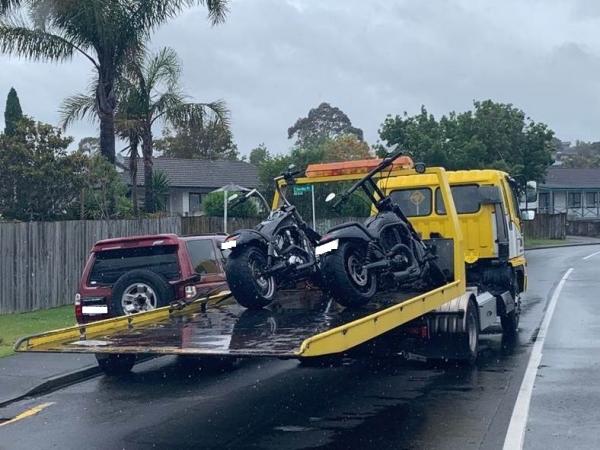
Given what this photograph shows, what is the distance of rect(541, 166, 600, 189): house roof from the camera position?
76438 millimetres

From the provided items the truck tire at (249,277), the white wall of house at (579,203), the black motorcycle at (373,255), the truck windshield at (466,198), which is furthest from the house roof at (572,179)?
the truck tire at (249,277)

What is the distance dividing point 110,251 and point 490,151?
37.6 meters

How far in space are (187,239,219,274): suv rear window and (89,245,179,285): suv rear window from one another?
485 mm

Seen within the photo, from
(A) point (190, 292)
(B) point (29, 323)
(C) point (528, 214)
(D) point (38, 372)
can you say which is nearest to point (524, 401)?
(A) point (190, 292)

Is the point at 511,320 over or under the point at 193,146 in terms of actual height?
under

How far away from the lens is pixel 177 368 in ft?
42.7

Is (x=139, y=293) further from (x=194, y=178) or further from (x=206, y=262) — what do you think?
(x=194, y=178)

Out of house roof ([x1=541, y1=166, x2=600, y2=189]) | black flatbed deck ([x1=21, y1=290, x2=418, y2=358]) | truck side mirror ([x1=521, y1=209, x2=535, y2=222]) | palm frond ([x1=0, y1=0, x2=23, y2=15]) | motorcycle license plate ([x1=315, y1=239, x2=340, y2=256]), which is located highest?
palm frond ([x1=0, y1=0, x2=23, y2=15])

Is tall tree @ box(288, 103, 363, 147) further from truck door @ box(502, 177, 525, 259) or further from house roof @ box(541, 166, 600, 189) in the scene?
truck door @ box(502, 177, 525, 259)

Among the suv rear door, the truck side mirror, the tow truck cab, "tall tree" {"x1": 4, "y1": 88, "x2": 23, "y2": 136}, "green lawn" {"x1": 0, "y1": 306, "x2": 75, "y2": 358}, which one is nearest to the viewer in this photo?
the suv rear door

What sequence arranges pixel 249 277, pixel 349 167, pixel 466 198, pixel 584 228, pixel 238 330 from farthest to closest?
pixel 584 228 → pixel 466 198 → pixel 349 167 → pixel 249 277 → pixel 238 330

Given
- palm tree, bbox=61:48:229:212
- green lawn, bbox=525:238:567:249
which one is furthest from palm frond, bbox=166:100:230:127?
green lawn, bbox=525:238:567:249

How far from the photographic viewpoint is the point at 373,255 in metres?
10.7

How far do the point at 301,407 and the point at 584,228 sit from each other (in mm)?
62858
